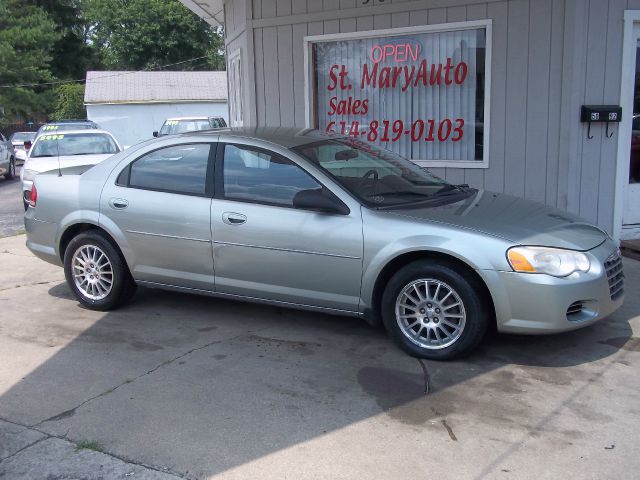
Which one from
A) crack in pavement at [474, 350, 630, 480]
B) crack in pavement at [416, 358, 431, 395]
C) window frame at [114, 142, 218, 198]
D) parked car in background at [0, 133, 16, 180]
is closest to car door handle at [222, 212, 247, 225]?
window frame at [114, 142, 218, 198]

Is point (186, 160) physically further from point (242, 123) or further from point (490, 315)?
point (242, 123)

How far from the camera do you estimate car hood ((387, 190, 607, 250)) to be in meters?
4.53

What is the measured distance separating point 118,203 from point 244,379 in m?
2.12

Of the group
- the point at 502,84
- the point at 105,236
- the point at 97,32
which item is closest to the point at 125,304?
the point at 105,236

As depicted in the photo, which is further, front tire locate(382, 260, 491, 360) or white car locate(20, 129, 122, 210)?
white car locate(20, 129, 122, 210)

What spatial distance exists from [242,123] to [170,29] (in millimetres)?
40894

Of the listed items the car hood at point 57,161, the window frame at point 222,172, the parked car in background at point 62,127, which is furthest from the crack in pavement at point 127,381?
the parked car in background at point 62,127

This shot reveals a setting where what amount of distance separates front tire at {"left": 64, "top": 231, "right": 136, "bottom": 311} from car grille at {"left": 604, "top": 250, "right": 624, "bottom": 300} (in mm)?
3880

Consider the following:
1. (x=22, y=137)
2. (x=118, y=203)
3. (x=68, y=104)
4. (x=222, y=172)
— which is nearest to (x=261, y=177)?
(x=222, y=172)

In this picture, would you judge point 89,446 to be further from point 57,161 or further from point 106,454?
point 57,161

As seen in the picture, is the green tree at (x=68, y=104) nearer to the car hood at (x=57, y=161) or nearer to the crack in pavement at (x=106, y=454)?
the car hood at (x=57, y=161)

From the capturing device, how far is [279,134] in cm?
564

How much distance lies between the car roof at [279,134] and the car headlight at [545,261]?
6.42 ft

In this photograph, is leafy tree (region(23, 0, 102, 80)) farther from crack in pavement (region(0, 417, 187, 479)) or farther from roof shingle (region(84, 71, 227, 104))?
crack in pavement (region(0, 417, 187, 479))
